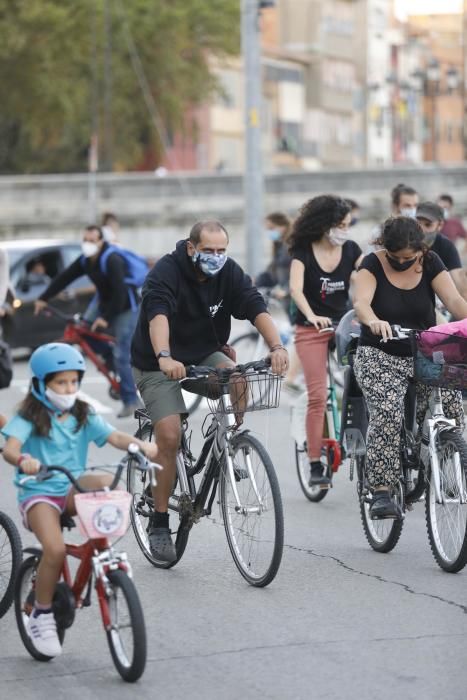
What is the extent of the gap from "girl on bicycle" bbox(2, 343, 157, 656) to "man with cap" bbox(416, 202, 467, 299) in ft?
14.9

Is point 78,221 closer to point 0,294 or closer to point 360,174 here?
point 360,174

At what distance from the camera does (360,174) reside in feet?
155

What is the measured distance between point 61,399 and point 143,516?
2.20 metres

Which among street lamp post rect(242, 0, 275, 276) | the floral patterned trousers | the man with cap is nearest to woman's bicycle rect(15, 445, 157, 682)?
the floral patterned trousers

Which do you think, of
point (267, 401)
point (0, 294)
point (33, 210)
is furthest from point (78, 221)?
point (267, 401)

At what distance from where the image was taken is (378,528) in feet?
29.3

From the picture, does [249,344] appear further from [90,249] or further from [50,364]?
[50,364]

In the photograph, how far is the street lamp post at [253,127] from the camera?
31016mm

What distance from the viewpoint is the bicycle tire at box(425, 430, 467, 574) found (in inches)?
314

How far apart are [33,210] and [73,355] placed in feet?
143

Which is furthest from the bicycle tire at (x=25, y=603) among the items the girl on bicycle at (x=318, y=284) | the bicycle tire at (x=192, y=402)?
the bicycle tire at (x=192, y=402)

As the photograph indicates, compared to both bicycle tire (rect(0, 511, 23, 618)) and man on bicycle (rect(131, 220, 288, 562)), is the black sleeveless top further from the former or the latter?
bicycle tire (rect(0, 511, 23, 618))

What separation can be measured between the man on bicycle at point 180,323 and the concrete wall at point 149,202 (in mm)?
39561

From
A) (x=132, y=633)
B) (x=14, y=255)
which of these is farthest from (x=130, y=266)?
(x=132, y=633)
